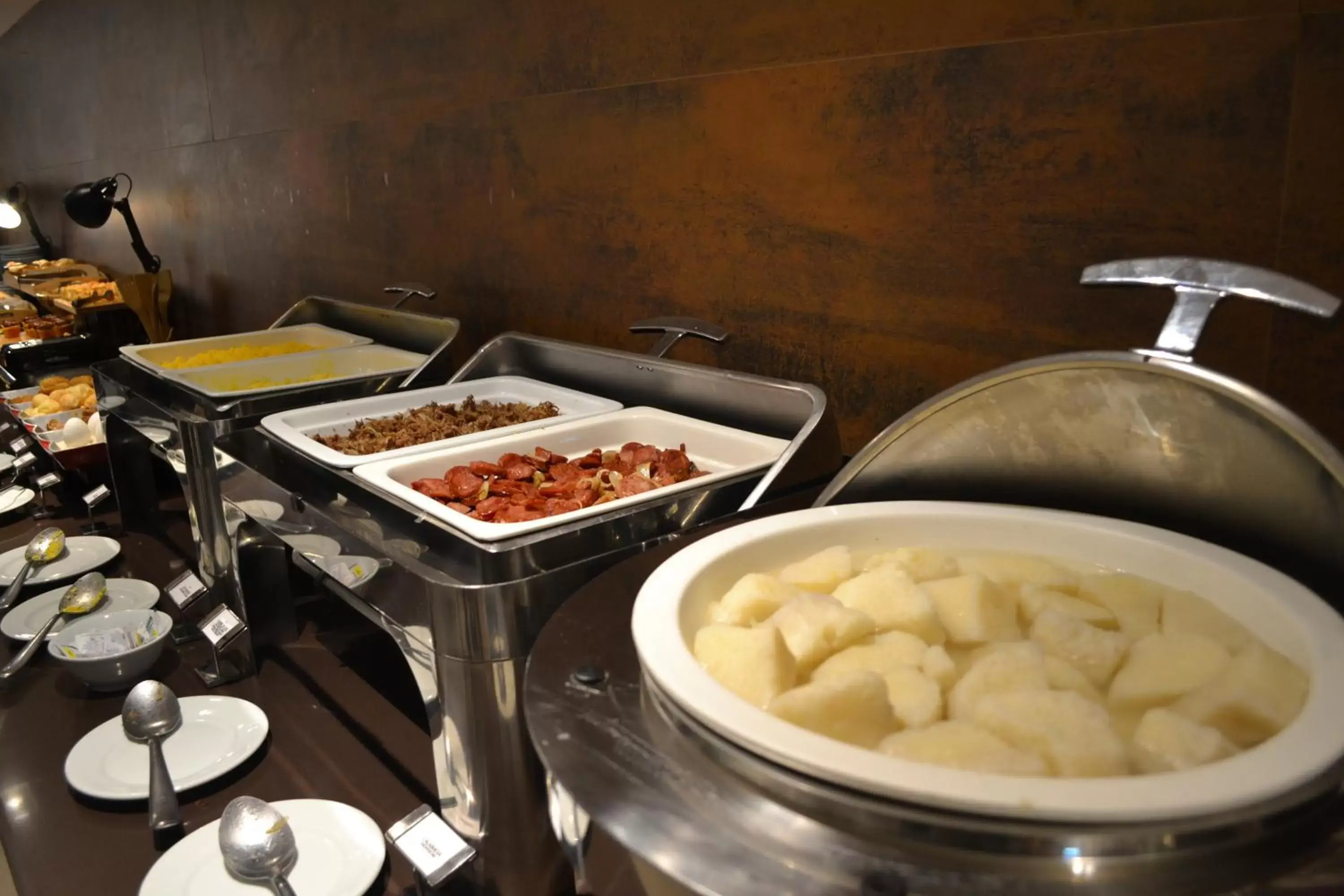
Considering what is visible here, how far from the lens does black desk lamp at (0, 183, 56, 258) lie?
478 centimetres

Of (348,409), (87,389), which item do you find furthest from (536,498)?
(87,389)

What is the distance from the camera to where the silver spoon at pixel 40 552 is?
1797 mm

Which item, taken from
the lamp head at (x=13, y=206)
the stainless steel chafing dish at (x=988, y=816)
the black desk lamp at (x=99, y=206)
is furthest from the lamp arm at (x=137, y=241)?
the stainless steel chafing dish at (x=988, y=816)

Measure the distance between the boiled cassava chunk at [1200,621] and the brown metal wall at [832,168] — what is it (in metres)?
0.40

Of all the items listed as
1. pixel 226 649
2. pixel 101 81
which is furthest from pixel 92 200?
pixel 226 649

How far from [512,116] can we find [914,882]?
5.77 ft

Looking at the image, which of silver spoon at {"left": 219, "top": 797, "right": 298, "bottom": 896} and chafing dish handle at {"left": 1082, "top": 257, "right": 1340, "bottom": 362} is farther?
silver spoon at {"left": 219, "top": 797, "right": 298, "bottom": 896}

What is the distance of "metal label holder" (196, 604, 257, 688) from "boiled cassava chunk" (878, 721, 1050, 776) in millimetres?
1144

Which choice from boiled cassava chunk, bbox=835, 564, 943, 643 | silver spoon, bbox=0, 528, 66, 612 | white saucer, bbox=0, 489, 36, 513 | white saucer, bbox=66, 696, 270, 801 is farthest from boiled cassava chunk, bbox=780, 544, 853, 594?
white saucer, bbox=0, 489, 36, 513

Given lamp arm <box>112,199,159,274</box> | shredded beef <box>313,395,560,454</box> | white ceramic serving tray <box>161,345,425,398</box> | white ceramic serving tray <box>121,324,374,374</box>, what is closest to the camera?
shredded beef <box>313,395,560,454</box>

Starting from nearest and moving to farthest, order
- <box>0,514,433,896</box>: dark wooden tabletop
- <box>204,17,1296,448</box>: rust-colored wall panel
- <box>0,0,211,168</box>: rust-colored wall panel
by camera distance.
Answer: <box>204,17,1296,448</box>: rust-colored wall panel
<box>0,514,433,896</box>: dark wooden tabletop
<box>0,0,211,168</box>: rust-colored wall panel

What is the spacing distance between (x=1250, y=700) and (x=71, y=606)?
1.75 meters

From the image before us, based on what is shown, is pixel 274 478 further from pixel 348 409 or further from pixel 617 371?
pixel 617 371

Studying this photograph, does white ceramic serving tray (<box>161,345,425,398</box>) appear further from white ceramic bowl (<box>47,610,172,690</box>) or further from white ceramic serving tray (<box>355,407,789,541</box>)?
white ceramic serving tray (<box>355,407,789,541</box>)
